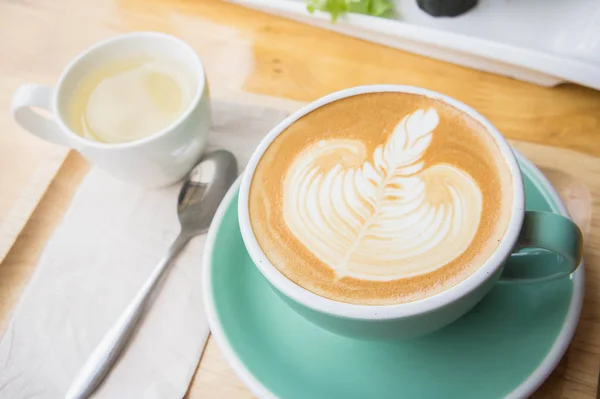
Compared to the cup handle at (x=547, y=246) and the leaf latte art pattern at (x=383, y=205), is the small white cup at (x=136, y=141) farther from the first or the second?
the cup handle at (x=547, y=246)

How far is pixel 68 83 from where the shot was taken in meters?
0.76

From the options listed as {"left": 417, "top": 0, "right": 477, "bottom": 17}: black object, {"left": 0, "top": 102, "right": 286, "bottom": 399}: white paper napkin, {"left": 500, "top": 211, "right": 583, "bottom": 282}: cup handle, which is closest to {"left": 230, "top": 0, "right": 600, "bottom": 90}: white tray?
{"left": 417, "top": 0, "right": 477, "bottom": 17}: black object

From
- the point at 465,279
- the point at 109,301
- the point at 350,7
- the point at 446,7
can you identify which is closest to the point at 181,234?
the point at 109,301

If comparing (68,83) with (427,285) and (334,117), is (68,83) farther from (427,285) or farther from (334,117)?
(427,285)

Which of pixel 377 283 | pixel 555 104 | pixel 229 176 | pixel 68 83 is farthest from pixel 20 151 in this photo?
pixel 555 104

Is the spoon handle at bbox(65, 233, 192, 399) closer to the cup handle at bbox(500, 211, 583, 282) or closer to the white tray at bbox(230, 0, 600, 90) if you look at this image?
the cup handle at bbox(500, 211, 583, 282)

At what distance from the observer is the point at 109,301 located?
0.67 metres

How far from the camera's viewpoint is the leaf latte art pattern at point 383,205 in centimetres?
50

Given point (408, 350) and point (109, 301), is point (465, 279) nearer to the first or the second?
point (408, 350)

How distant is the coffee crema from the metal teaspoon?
0.18m

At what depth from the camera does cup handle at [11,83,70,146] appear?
2.34 ft

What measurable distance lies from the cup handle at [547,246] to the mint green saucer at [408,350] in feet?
0.17

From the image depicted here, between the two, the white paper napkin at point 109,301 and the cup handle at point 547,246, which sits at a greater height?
the cup handle at point 547,246

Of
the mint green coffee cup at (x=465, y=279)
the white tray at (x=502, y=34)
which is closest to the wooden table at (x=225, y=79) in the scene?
the white tray at (x=502, y=34)
